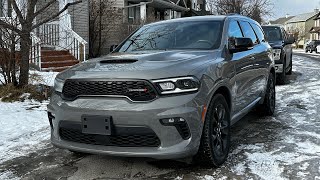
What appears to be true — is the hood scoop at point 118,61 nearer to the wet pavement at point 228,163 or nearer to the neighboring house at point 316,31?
the wet pavement at point 228,163

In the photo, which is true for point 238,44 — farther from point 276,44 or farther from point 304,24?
point 304,24

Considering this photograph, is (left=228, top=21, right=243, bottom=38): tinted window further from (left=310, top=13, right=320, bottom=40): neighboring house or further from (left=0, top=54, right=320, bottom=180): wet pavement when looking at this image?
(left=310, top=13, right=320, bottom=40): neighboring house

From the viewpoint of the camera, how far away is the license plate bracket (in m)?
3.50

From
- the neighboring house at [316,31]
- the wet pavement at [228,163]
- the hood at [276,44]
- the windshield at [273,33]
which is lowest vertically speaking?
Answer: the wet pavement at [228,163]

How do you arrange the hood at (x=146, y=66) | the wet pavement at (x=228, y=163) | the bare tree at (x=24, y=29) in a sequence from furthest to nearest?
the bare tree at (x=24, y=29), the wet pavement at (x=228, y=163), the hood at (x=146, y=66)

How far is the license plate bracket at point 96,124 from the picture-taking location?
3500 mm

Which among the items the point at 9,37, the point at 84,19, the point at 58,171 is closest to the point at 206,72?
the point at 58,171

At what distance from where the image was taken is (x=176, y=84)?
Answer: 3.52m

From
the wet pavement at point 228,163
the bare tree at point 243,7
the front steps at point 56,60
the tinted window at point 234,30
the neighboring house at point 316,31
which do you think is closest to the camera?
the wet pavement at point 228,163

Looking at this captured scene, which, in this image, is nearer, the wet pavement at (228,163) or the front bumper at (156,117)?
the front bumper at (156,117)

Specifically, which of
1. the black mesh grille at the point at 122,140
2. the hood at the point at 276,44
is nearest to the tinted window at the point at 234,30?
the black mesh grille at the point at 122,140

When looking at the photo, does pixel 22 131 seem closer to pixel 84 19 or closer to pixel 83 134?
pixel 83 134

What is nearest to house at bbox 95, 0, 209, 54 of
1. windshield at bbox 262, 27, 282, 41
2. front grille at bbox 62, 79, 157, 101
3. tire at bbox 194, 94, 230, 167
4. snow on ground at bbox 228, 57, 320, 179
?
windshield at bbox 262, 27, 282, 41

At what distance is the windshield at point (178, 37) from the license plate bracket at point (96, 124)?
5.24ft
